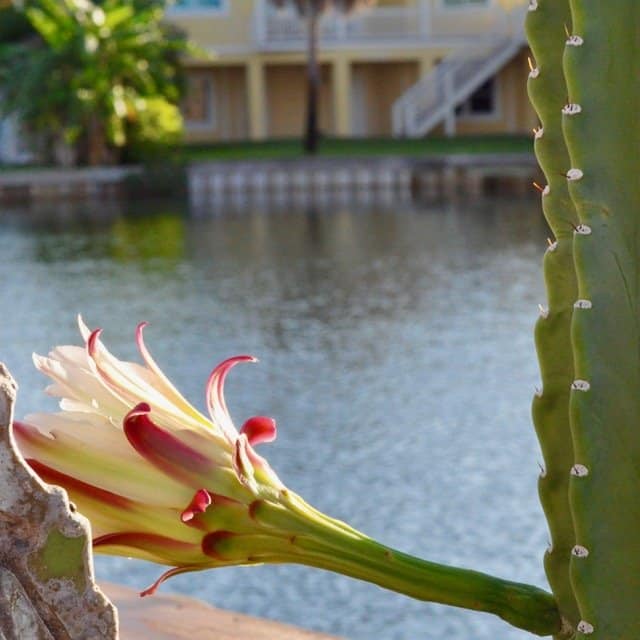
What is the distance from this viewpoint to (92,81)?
1117 inches

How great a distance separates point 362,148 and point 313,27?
2.44 meters

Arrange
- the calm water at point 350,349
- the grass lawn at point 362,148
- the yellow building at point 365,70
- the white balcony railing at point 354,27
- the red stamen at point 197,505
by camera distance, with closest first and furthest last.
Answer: the red stamen at point 197,505 < the calm water at point 350,349 < the grass lawn at point 362,148 < the yellow building at point 365,70 < the white balcony railing at point 354,27

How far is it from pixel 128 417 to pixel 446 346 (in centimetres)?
1060

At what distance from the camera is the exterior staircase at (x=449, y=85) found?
33.9m

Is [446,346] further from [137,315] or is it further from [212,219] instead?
[212,219]

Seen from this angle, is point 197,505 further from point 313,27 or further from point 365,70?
point 365,70

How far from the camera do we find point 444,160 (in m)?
28.3

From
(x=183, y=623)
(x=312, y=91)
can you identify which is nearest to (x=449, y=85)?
(x=312, y=91)

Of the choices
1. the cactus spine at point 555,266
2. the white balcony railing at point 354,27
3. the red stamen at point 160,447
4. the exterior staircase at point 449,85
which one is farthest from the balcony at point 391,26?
the red stamen at point 160,447

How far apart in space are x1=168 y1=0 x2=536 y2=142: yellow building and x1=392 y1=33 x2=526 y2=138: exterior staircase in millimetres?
21

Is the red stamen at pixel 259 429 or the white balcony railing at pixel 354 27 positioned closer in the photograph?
the red stamen at pixel 259 429

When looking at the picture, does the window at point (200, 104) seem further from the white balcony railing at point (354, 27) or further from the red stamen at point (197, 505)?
the red stamen at point (197, 505)

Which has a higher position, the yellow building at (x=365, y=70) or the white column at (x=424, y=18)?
the white column at (x=424, y=18)

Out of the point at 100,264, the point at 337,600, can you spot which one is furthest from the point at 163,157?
the point at 337,600
